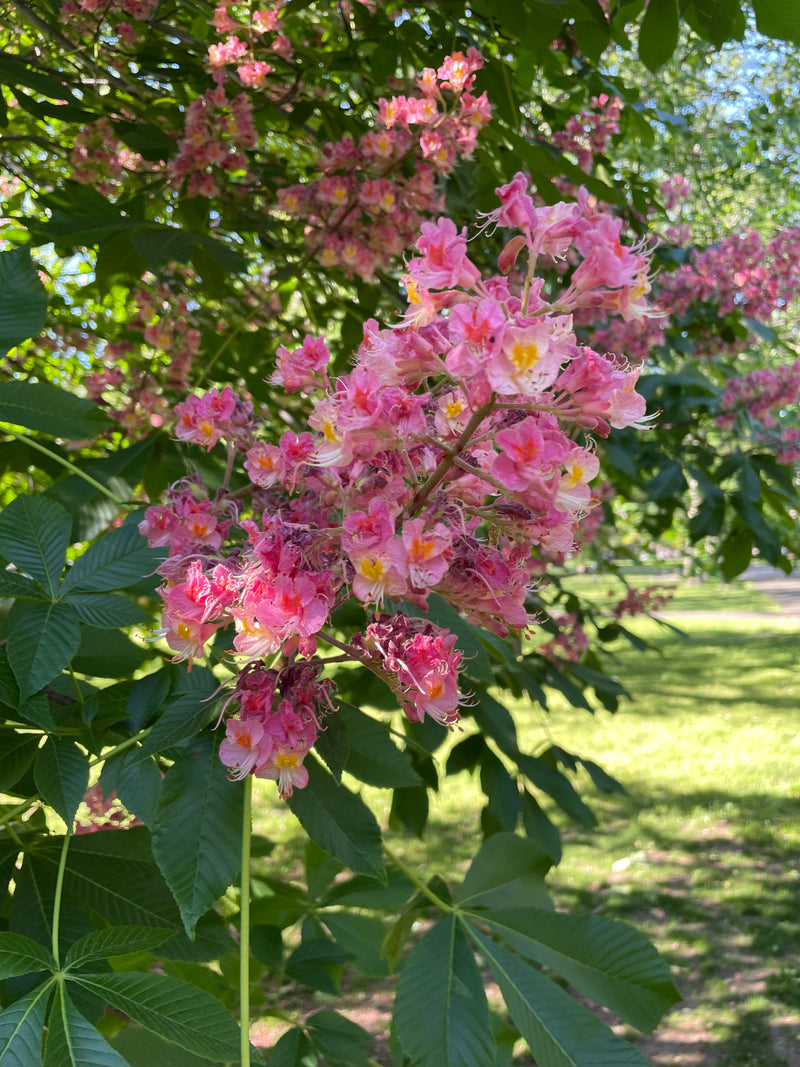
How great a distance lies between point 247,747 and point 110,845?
415mm

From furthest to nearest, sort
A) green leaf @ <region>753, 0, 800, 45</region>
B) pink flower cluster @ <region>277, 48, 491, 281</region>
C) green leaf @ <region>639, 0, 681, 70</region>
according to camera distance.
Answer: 1. pink flower cluster @ <region>277, 48, 491, 281</region>
2. green leaf @ <region>639, 0, 681, 70</region>
3. green leaf @ <region>753, 0, 800, 45</region>

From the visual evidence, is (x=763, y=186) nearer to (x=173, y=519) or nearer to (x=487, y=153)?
(x=487, y=153)

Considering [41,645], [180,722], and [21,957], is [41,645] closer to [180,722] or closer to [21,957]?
[180,722]

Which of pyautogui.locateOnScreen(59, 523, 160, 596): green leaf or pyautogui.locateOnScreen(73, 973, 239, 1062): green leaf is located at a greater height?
pyautogui.locateOnScreen(59, 523, 160, 596): green leaf

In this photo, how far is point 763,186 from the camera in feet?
20.8

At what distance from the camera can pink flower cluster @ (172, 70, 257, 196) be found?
2133mm

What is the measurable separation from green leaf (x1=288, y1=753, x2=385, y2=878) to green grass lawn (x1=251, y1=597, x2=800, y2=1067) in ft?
6.29

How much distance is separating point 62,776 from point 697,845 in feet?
17.5

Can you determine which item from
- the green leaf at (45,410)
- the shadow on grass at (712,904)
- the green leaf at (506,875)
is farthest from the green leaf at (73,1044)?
the shadow on grass at (712,904)

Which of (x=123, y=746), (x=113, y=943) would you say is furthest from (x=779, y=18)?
(x=113, y=943)

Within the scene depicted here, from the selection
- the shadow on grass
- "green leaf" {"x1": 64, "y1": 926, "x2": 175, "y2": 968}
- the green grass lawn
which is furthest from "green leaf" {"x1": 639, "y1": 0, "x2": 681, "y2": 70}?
the shadow on grass

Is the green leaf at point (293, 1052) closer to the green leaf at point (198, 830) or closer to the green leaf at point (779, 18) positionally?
the green leaf at point (198, 830)

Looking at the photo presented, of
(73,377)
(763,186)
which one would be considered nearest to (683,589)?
(763,186)

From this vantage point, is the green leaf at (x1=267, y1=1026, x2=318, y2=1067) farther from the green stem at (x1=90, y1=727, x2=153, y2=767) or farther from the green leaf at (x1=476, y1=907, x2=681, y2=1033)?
the green stem at (x1=90, y1=727, x2=153, y2=767)
